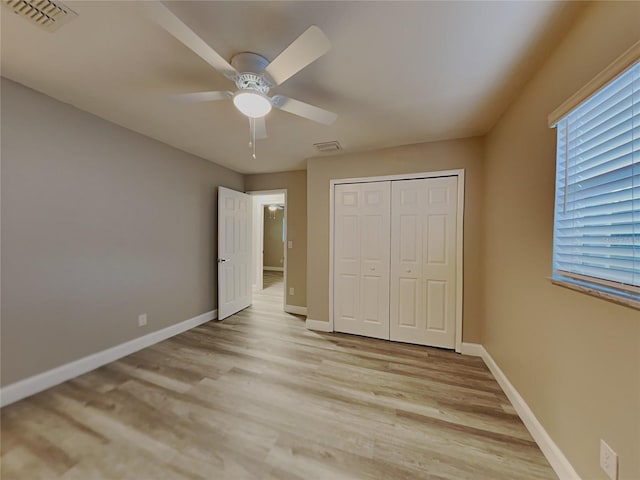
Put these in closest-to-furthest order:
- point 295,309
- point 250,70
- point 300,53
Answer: point 300,53, point 250,70, point 295,309

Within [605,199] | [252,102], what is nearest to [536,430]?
[605,199]

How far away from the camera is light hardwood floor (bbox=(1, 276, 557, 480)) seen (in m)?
1.32

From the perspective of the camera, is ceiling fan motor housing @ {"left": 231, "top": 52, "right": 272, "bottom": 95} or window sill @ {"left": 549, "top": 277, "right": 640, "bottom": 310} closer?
window sill @ {"left": 549, "top": 277, "right": 640, "bottom": 310}

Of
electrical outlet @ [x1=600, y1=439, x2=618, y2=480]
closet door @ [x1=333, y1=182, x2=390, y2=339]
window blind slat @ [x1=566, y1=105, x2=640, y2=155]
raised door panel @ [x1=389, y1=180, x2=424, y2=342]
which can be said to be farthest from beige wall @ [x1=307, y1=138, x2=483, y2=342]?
electrical outlet @ [x1=600, y1=439, x2=618, y2=480]

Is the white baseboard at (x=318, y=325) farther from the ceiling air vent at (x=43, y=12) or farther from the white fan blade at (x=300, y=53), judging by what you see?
the ceiling air vent at (x=43, y=12)

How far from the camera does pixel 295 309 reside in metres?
3.98

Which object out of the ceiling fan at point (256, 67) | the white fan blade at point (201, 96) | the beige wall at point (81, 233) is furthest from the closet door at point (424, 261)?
the beige wall at point (81, 233)

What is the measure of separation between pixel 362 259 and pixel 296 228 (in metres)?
1.39

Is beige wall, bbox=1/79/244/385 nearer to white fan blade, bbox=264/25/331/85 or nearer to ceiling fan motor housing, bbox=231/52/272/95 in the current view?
ceiling fan motor housing, bbox=231/52/272/95

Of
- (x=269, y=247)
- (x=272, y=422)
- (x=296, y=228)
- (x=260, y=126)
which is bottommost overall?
(x=272, y=422)

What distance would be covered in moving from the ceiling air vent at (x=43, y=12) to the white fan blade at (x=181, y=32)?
0.68 metres

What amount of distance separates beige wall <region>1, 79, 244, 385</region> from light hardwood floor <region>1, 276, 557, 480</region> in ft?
1.41

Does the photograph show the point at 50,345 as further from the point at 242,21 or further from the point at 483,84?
the point at 483,84

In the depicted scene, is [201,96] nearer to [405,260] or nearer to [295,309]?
[405,260]
